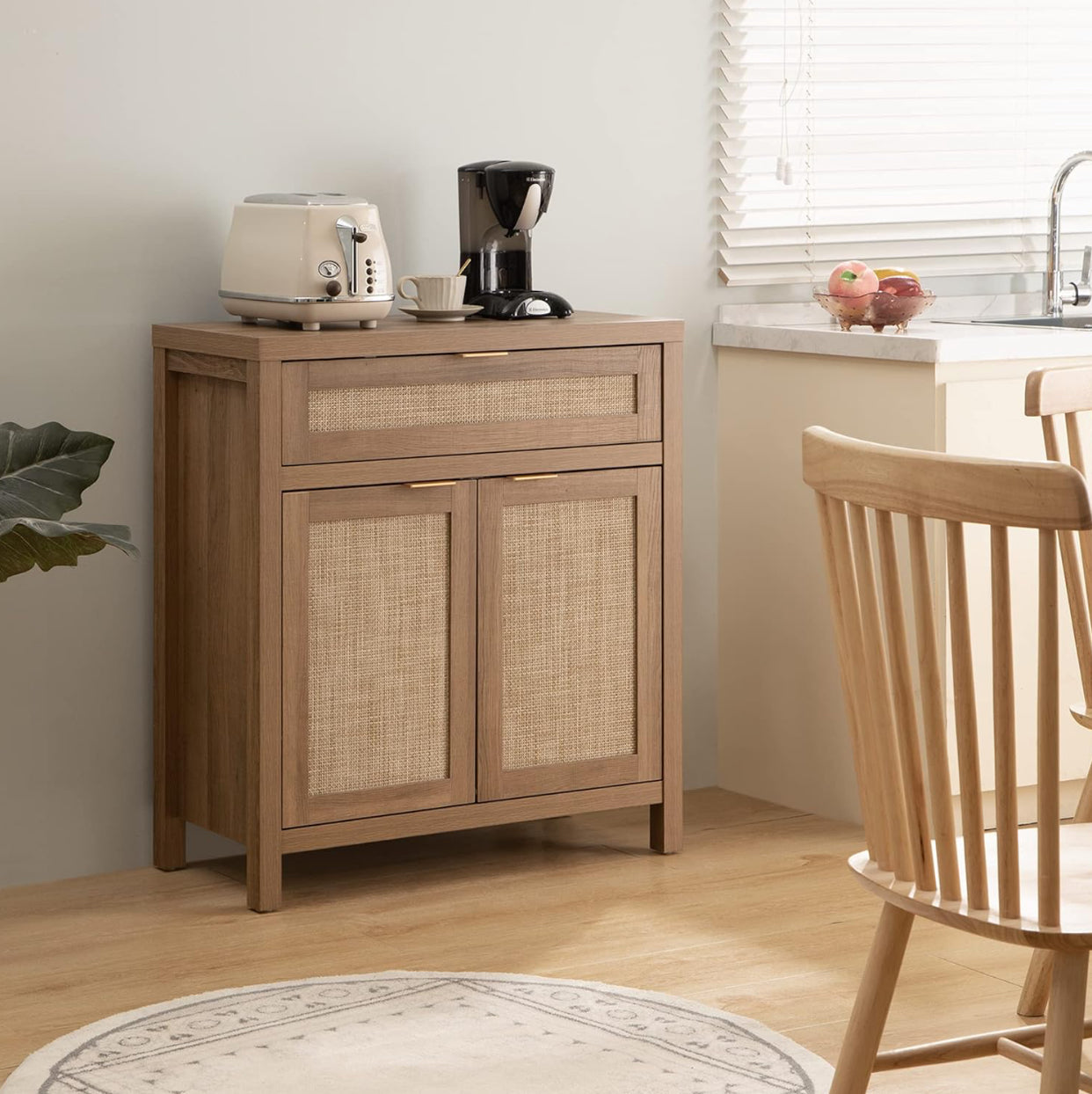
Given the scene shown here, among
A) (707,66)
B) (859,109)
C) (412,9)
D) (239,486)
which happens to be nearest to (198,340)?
(239,486)

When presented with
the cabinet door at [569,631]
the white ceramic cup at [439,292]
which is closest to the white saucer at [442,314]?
the white ceramic cup at [439,292]

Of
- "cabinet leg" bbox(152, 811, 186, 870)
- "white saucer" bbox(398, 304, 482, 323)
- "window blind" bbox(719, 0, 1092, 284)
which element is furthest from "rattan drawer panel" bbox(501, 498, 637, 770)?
"window blind" bbox(719, 0, 1092, 284)

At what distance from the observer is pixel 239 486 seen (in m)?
2.96

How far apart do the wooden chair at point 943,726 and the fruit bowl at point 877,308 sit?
1813 mm

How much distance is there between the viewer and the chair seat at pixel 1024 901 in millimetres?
1629

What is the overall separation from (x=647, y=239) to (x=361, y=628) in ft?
3.59

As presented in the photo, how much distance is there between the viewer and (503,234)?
3301mm

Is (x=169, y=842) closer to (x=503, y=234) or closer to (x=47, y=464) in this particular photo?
(x=47, y=464)

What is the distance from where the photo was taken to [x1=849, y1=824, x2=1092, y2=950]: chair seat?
163cm

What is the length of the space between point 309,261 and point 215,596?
56 cm

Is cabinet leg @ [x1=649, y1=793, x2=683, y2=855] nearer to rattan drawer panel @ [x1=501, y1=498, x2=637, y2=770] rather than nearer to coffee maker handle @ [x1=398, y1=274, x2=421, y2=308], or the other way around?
rattan drawer panel @ [x1=501, y1=498, x2=637, y2=770]

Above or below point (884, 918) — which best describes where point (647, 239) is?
above

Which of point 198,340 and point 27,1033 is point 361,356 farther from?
point 27,1033

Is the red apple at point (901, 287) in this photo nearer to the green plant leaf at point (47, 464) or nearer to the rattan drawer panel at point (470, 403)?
the rattan drawer panel at point (470, 403)
